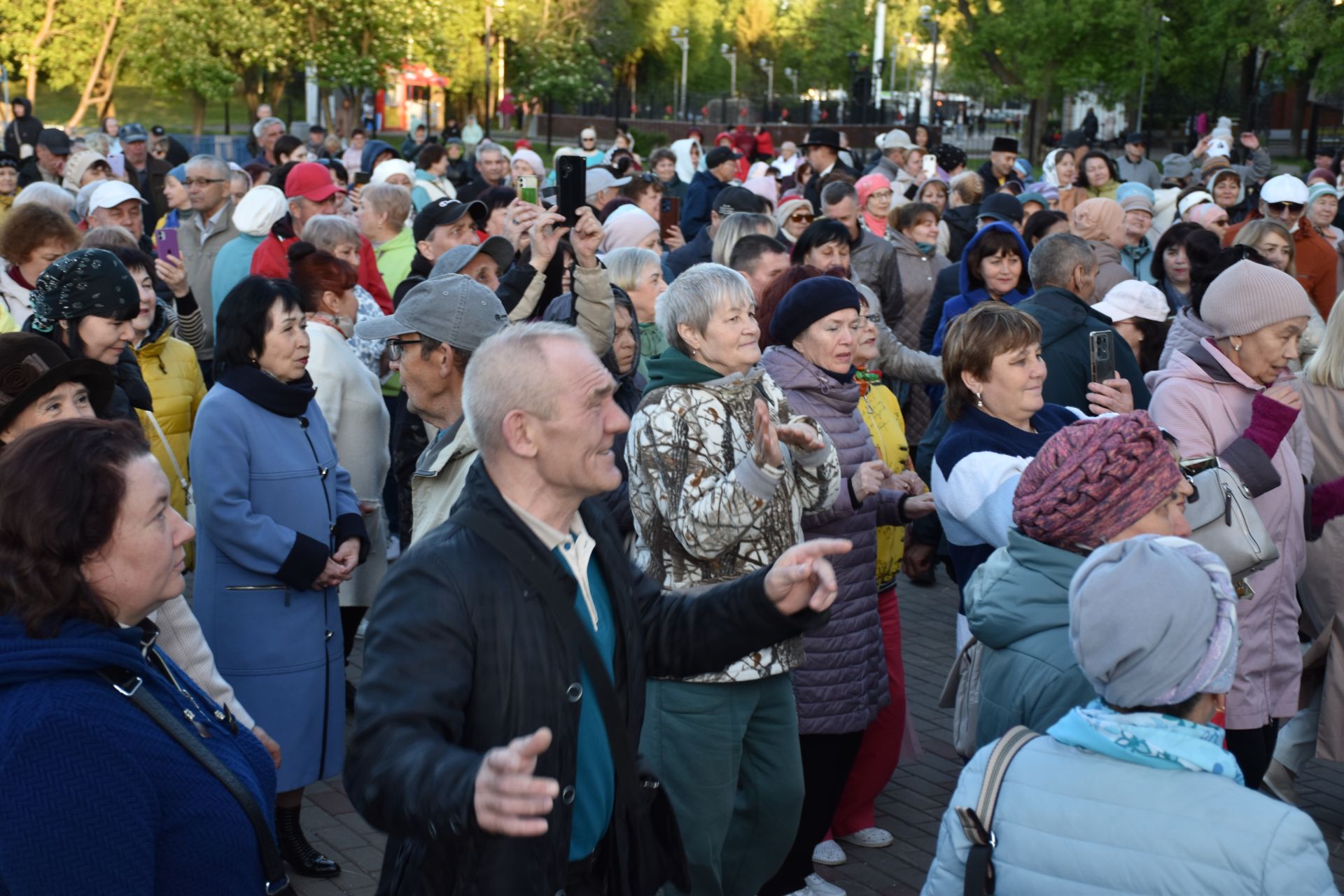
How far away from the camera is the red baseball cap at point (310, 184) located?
10.2 m

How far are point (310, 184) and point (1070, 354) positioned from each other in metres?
6.22

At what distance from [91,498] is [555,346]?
0.97 m

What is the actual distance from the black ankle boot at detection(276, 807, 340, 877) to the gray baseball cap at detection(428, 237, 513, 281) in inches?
113

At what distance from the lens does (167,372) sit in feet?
19.9

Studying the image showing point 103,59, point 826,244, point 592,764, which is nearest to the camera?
point 592,764

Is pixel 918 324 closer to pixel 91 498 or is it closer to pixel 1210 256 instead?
pixel 1210 256

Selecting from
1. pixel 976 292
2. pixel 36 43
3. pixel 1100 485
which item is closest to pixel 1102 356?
pixel 976 292

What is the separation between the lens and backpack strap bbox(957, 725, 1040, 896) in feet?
8.64

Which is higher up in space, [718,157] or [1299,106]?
[1299,106]

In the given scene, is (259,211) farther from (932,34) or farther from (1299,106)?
(1299,106)

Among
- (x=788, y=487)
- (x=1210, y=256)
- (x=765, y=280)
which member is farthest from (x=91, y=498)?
(x=1210, y=256)

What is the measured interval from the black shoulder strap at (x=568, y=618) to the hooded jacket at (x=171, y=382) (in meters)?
3.58

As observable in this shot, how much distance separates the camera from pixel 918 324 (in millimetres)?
10172

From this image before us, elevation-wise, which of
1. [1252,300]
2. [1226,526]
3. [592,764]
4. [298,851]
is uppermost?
[1252,300]
